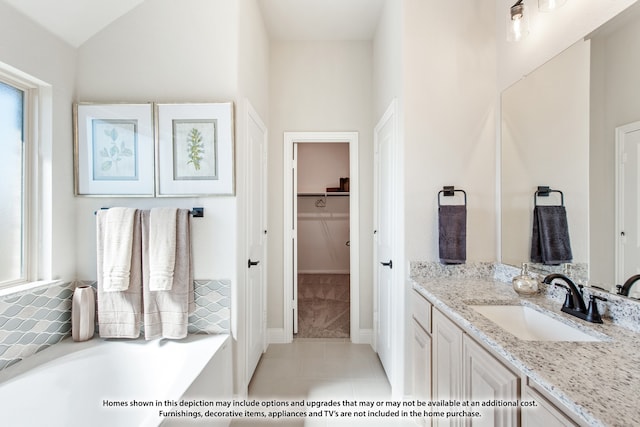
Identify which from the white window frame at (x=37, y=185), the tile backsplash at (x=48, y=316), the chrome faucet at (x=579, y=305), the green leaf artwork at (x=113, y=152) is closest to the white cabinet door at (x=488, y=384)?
the chrome faucet at (x=579, y=305)

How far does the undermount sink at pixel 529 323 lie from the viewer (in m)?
1.24

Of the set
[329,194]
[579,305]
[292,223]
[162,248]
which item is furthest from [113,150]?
[329,194]

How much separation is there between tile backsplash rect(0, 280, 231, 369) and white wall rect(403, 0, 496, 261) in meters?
1.32

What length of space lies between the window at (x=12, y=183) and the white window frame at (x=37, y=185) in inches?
0.5

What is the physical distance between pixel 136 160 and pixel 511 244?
248cm

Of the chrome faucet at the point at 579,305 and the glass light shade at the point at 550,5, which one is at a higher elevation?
the glass light shade at the point at 550,5

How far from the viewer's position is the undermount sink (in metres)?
1.24

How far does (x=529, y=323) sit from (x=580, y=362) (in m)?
0.58

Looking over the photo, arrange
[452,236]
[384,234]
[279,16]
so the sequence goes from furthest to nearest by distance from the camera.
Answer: [279,16] → [384,234] → [452,236]

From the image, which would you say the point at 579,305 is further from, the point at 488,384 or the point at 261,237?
the point at 261,237

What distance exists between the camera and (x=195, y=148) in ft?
6.12

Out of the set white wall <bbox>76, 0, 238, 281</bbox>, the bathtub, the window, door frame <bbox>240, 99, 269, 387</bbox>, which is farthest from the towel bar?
the bathtub

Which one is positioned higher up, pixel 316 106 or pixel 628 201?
pixel 316 106

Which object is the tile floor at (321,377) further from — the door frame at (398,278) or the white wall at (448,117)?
the white wall at (448,117)
